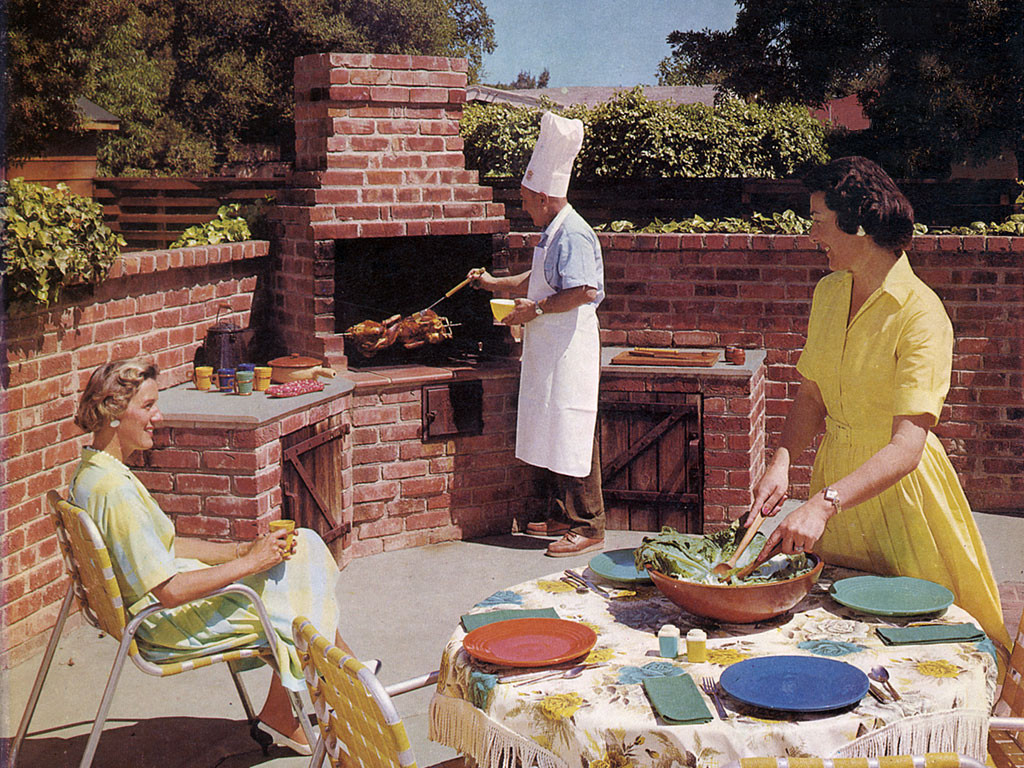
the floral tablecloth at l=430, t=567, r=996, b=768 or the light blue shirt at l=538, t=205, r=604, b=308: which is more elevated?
the light blue shirt at l=538, t=205, r=604, b=308

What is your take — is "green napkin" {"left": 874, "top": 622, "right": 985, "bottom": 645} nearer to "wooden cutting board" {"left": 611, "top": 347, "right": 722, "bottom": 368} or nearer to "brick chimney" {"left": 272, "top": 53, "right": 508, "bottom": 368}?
"wooden cutting board" {"left": 611, "top": 347, "right": 722, "bottom": 368}

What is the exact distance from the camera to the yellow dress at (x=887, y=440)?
3316 mm

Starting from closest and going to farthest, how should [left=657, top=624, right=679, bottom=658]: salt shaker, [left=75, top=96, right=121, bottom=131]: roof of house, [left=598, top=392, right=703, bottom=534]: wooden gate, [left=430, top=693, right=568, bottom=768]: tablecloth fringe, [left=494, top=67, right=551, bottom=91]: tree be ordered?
[left=430, top=693, right=568, bottom=768]: tablecloth fringe → [left=657, top=624, right=679, bottom=658]: salt shaker → [left=598, top=392, right=703, bottom=534]: wooden gate → [left=75, top=96, right=121, bottom=131]: roof of house → [left=494, top=67, right=551, bottom=91]: tree

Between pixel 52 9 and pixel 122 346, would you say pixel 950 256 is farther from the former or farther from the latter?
pixel 52 9

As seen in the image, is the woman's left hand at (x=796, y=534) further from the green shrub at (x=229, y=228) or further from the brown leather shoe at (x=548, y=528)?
the green shrub at (x=229, y=228)

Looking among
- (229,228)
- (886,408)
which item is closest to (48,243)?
(229,228)

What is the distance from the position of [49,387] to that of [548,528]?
2.98 metres

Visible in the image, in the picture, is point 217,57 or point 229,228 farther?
point 217,57

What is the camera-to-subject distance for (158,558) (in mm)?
3521

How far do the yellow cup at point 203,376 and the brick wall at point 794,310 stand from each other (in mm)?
2527

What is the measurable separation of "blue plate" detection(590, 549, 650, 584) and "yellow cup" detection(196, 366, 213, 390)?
129 inches

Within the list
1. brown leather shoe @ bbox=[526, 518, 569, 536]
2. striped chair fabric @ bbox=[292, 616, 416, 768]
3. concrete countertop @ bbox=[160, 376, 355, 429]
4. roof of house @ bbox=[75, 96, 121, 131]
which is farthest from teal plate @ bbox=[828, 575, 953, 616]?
roof of house @ bbox=[75, 96, 121, 131]

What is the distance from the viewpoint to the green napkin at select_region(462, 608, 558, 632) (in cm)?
307

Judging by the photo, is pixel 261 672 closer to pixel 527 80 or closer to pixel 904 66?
pixel 904 66
